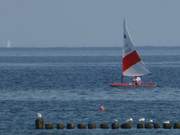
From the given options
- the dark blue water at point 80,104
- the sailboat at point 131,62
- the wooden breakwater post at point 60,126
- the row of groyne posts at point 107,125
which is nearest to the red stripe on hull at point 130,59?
the sailboat at point 131,62

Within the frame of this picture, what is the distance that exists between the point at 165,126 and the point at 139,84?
155 feet

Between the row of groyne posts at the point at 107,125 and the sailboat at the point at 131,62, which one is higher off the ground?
the sailboat at the point at 131,62

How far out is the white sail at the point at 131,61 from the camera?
5049 inches

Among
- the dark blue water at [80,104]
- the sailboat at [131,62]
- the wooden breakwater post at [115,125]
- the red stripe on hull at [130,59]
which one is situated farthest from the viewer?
the sailboat at [131,62]

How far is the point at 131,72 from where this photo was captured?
422 ft

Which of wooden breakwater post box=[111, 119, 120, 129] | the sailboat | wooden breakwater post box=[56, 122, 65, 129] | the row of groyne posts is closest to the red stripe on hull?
the sailboat

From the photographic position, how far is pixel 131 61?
420 ft

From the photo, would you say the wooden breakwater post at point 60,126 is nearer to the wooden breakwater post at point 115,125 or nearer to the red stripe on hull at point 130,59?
the wooden breakwater post at point 115,125

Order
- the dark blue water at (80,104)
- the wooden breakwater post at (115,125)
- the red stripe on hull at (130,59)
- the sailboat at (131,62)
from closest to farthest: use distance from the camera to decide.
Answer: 1. the wooden breakwater post at (115,125)
2. the dark blue water at (80,104)
3. the red stripe on hull at (130,59)
4. the sailboat at (131,62)

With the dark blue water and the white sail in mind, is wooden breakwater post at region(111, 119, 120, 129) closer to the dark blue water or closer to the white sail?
the dark blue water

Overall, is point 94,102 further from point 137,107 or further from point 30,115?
point 30,115

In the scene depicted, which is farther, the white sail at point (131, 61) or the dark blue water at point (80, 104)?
the white sail at point (131, 61)

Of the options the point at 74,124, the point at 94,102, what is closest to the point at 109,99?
the point at 94,102

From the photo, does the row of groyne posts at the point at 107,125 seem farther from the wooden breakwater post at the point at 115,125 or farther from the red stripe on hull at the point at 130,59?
the red stripe on hull at the point at 130,59
